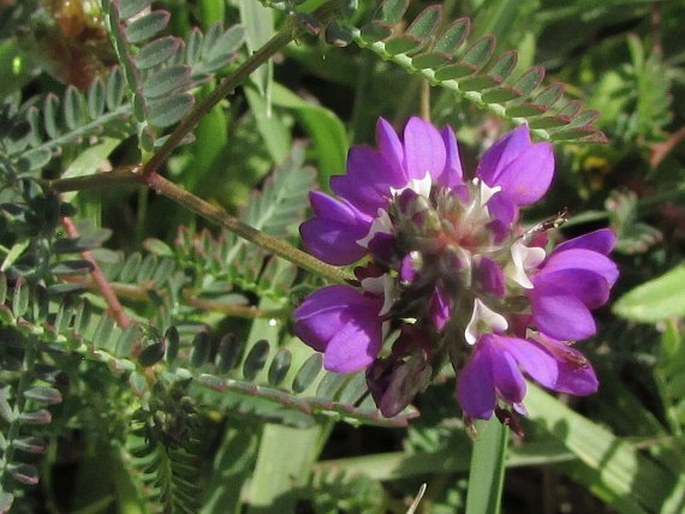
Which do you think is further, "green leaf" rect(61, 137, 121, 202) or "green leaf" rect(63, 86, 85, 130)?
"green leaf" rect(61, 137, 121, 202)

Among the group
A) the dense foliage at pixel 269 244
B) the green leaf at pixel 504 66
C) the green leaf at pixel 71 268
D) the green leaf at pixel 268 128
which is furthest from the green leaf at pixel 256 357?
the green leaf at pixel 268 128

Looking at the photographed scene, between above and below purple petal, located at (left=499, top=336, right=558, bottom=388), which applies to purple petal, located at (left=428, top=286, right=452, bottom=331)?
above

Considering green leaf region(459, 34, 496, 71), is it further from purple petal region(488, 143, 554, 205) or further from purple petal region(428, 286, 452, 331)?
purple petal region(428, 286, 452, 331)

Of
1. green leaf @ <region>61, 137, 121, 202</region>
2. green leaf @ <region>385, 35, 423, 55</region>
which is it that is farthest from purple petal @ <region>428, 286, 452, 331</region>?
green leaf @ <region>61, 137, 121, 202</region>

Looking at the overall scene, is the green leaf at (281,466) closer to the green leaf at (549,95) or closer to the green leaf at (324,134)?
the green leaf at (324,134)

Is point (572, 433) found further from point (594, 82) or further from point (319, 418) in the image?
point (594, 82)
